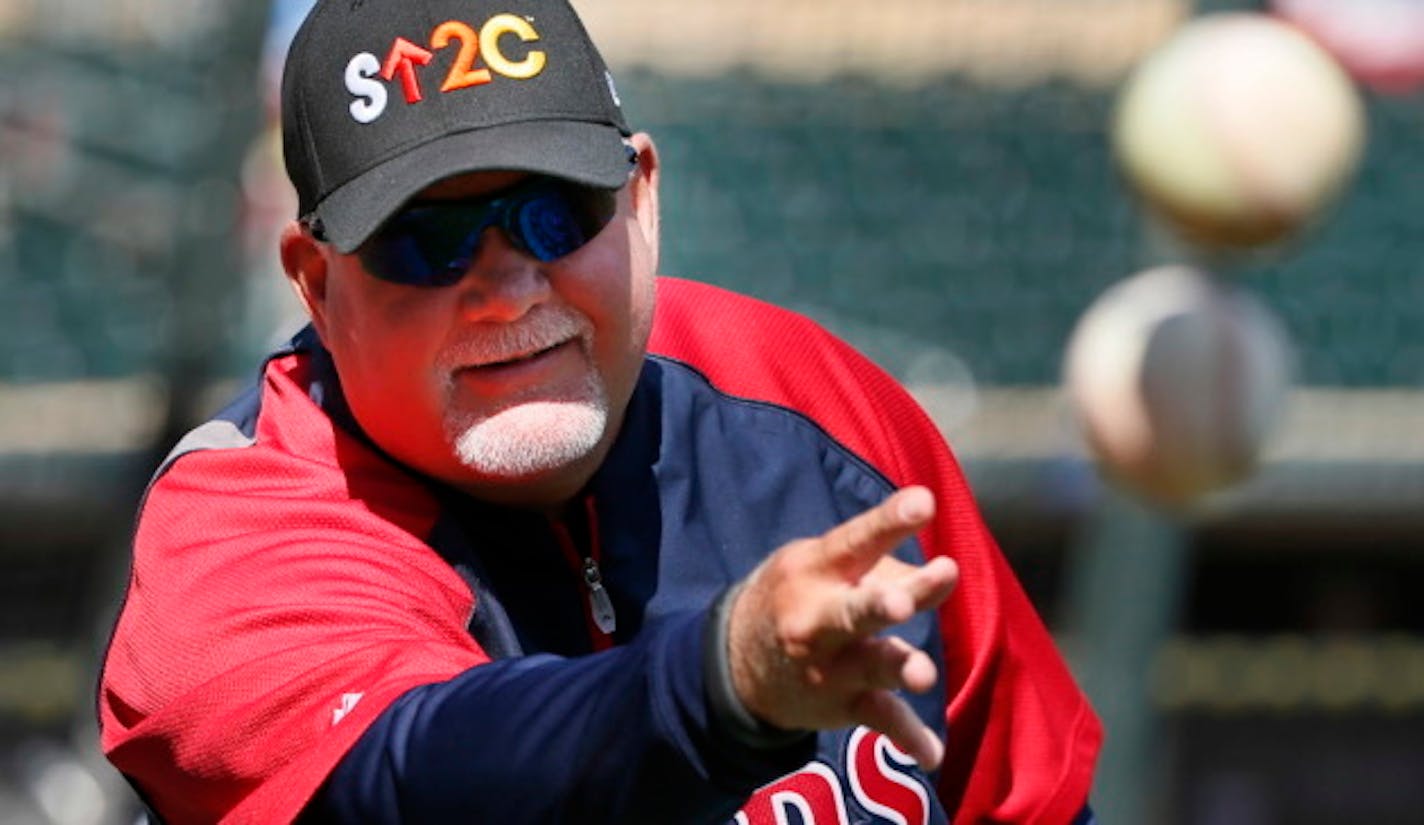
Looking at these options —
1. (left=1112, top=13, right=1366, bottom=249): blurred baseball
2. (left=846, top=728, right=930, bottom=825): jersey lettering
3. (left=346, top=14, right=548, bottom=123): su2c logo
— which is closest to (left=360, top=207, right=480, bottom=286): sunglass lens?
(left=346, top=14, right=548, bottom=123): su2c logo

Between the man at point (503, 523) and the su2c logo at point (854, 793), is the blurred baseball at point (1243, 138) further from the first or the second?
the su2c logo at point (854, 793)

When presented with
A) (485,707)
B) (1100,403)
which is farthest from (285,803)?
(1100,403)

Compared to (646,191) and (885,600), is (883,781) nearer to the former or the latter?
(646,191)

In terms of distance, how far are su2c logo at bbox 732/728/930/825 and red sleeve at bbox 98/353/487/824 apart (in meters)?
0.32

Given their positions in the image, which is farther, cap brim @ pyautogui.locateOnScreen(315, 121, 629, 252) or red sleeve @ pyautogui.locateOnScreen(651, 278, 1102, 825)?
red sleeve @ pyautogui.locateOnScreen(651, 278, 1102, 825)

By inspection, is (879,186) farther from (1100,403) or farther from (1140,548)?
(1100,403)

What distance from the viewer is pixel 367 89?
7.26 feet

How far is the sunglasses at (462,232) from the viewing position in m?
Result: 2.18

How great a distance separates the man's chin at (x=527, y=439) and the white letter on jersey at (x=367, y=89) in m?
0.28

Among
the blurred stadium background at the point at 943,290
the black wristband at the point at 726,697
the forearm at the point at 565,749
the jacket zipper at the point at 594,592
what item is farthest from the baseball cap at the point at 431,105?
the blurred stadium background at the point at 943,290

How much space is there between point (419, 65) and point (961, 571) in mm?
788

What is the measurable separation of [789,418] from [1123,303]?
2.39 m

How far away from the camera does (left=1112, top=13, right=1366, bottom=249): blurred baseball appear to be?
447cm

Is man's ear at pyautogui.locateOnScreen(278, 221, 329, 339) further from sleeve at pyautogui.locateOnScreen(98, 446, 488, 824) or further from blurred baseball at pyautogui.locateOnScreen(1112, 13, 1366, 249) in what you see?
blurred baseball at pyautogui.locateOnScreen(1112, 13, 1366, 249)
